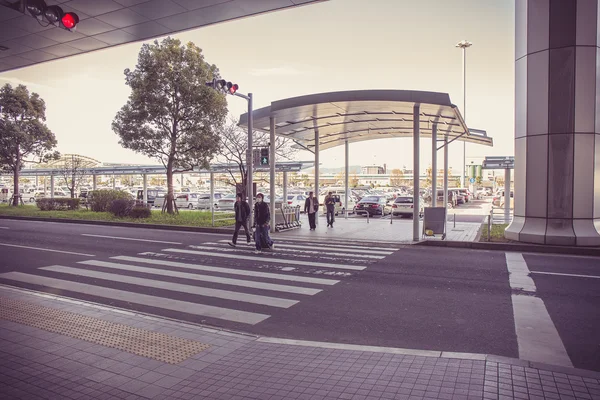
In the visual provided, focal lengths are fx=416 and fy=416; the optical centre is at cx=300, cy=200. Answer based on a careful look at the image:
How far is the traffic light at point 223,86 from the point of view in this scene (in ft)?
50.4

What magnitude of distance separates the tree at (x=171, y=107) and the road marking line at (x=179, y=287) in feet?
50.3

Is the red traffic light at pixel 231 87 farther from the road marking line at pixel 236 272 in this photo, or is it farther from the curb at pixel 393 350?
the curb at pixel 393 350

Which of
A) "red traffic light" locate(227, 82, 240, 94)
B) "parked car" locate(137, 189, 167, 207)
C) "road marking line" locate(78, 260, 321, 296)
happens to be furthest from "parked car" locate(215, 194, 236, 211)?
"road marking line" locate(78, 260, 321, 296)

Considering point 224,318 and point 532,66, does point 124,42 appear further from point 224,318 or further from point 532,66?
point 532,66

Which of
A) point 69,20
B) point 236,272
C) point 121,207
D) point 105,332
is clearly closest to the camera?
point 105,332

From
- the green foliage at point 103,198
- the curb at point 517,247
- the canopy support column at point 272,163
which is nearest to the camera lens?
the curb at point 517,247

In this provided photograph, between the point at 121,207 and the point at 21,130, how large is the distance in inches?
647

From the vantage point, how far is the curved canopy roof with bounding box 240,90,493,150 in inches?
567

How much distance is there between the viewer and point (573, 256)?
12336mm

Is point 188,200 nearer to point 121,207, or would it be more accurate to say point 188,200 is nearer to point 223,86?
point 121,207

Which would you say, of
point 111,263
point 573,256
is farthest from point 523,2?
point 111,263

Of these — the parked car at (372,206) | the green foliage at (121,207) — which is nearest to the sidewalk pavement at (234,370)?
the green foliage at (121,207)

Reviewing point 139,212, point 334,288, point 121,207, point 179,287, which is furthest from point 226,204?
point 334,288

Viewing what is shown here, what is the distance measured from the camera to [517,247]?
43.8 feet
